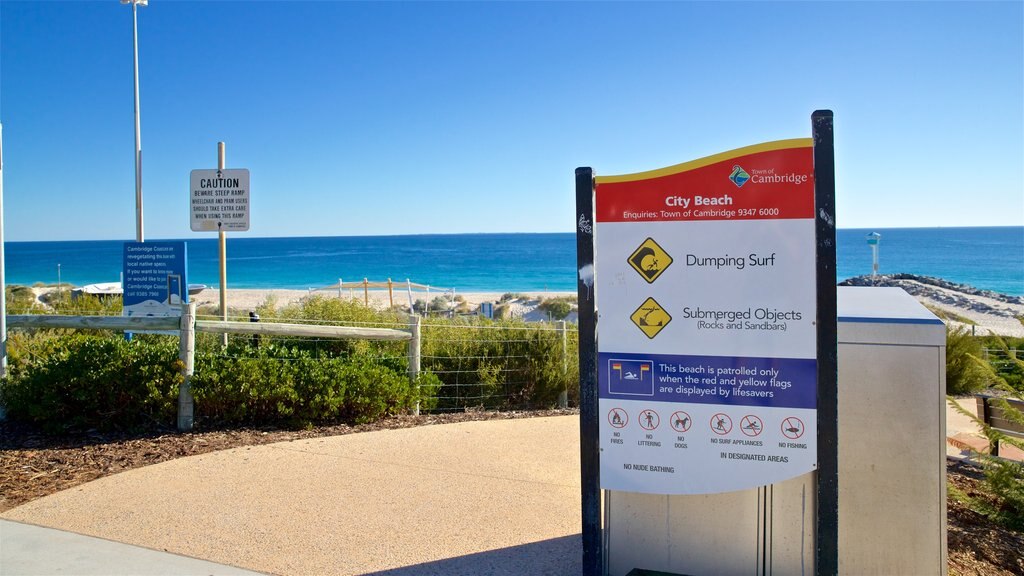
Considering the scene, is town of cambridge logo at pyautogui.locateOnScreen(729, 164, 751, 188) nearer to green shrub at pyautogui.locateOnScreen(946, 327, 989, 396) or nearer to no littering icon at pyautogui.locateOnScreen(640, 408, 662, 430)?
no littering icon at pyautogui.locateOnScreen(640, 408, 662, 430)

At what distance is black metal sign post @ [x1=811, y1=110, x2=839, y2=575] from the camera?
10.3 ft

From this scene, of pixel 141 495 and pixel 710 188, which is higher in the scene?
pixel 710 188

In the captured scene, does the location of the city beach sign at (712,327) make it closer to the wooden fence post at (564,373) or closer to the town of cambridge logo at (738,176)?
the town of cambridge logo at (738,176)

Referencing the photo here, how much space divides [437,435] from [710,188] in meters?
4.16

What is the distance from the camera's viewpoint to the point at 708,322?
11.2 ft

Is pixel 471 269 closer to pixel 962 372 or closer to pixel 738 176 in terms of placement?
pixel 962 372

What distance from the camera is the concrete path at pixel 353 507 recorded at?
413 cm

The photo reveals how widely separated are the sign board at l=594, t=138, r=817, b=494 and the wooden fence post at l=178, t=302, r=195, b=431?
15.2 feet

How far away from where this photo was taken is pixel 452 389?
9.13m

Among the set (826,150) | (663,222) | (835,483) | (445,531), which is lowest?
(445,531)

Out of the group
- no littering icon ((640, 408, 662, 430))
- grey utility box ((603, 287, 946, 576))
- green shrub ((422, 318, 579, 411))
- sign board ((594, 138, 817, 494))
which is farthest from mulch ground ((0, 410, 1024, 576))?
no littering icon ((640, 408, 662, 430))

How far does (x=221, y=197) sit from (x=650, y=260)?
23.2 ft

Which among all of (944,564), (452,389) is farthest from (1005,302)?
(944,564)

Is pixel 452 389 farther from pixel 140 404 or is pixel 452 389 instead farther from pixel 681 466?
pixel 681 466
